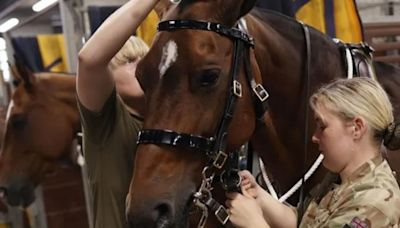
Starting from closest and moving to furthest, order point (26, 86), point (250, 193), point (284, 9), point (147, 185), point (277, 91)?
point (147, 185)
point (250, 193)
point (277, 91)
point (26, 86)
point (284, 9)

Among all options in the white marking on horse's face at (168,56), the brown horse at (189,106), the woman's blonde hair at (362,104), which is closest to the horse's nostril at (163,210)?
the brown horse at (189,106)

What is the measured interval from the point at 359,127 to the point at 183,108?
0.32 metres

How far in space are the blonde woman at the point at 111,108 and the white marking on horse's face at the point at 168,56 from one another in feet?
0.29

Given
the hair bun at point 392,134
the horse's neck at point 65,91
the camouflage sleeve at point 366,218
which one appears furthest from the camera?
the horse's neck at point 65,91

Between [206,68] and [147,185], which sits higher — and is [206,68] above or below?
above

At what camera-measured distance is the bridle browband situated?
1.01 m

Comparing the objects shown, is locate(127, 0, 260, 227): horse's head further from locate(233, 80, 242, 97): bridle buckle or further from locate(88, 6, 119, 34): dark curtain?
locate(88, 6, 119, 34): dark curtain

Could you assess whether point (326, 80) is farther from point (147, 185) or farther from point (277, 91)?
point (147, 185)

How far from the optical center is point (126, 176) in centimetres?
118

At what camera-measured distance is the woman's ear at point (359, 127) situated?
96 cm

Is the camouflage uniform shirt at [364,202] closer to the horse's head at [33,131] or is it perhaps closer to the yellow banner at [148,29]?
the yellow banner at [148,29]

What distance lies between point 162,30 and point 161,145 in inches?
9.1

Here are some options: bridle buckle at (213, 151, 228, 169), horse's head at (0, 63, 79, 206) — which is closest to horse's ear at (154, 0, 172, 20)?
bridle buckle at (213, 151, 228, 169)

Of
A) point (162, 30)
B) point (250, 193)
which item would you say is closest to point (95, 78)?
point (162, 30)
